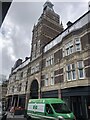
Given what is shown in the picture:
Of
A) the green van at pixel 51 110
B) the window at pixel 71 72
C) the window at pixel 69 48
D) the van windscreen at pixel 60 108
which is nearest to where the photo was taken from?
the green van at pixel 51 110

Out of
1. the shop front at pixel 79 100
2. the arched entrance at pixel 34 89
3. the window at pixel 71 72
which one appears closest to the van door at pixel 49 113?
the shop front at pixel 79 100

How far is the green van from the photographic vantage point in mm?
11630

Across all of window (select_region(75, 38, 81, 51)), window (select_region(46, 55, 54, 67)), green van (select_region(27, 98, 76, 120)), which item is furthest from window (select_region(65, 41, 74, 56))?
green van (select_region(27, 98, 76, 120))

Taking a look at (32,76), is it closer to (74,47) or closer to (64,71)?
(64,71)

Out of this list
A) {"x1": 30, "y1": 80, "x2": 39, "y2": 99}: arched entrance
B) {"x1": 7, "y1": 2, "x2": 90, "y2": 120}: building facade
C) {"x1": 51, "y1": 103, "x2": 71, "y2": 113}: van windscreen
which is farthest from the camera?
{"x1": 30, "y1": 80, "x2": 39, "y2": 99}: arched entrance

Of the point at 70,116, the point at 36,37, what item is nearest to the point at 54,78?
the point at 70,116

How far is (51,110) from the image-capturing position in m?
12.5

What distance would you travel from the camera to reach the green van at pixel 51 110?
11630 mm

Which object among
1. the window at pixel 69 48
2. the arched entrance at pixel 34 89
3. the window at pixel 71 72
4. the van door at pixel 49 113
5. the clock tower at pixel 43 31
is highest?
the clock tower at pixel 43 31

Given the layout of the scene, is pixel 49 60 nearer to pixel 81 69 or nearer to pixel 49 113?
pixel 81 69

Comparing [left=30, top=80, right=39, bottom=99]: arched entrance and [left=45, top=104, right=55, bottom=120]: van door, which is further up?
[left=30, top=80, right=39, bottom=99]: arched entrance

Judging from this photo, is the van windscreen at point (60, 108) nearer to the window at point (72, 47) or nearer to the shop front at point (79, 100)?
the shop front at point (79, 100)

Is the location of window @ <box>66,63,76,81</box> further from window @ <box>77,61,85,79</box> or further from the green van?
the green van

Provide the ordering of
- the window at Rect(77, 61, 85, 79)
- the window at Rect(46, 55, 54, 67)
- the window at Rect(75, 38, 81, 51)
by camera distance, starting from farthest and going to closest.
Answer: the window at Rect(46, 55, 54, 67) → the window at Rect(75, 38, 81, 51) → the window at Rect(77, 61, 85, 79)
